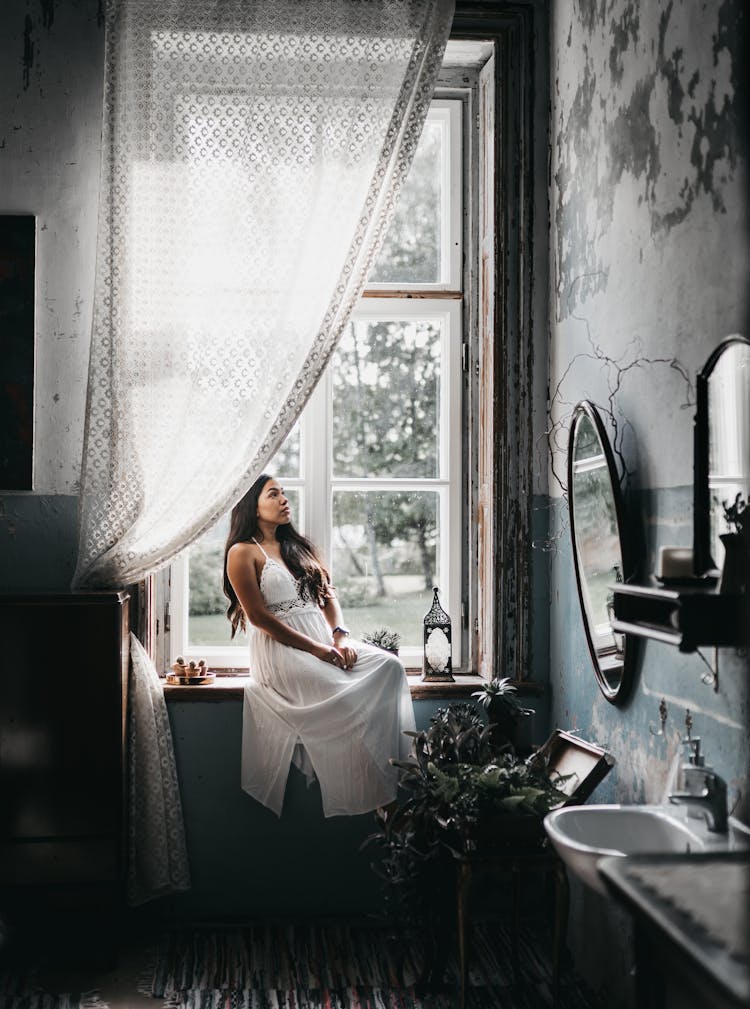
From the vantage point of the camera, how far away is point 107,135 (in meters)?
3.56

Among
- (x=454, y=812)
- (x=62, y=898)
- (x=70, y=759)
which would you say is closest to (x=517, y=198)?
(x=454, y=812)

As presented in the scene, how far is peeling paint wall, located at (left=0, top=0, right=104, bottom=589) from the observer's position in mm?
3654

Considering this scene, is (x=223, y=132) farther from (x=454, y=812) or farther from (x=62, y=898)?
(x=62, y=898)

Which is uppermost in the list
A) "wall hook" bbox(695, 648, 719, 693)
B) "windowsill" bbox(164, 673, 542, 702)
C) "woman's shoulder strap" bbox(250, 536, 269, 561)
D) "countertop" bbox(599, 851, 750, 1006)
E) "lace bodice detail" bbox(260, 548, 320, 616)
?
"woman's shoulder strap" bbox(250, 536, 269, 561)

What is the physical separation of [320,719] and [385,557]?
826 mm

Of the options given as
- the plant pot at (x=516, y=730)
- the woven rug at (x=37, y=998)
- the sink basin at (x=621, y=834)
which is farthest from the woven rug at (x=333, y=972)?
the sink basin at (x=621, y=834)

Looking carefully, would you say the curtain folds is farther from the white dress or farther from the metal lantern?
the metal lantern

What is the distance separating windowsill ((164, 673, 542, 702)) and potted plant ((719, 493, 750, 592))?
5.71 feet

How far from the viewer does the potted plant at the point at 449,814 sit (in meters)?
2.88

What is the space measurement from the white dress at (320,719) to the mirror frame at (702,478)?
149 cm

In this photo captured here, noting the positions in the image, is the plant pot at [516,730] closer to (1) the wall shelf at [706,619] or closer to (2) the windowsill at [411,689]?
(2) the windowsill at [411,689]

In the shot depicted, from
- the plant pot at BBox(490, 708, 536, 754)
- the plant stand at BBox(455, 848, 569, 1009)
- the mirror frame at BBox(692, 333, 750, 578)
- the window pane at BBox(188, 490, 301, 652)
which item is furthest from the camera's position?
the window pane at BBox(188, 490, 301, 652)

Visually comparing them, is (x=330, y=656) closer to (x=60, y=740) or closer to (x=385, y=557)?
(x=385, y=557)

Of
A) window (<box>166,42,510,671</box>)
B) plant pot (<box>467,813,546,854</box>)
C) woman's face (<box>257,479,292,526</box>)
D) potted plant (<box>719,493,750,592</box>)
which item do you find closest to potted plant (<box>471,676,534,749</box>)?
plant pot (<box>467,813,546,854</box>)
